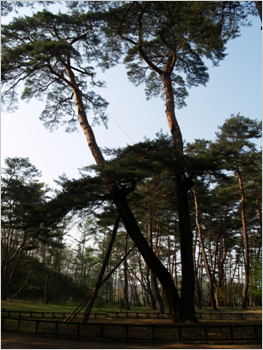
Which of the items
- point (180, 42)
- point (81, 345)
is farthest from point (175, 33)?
point (81, 345)

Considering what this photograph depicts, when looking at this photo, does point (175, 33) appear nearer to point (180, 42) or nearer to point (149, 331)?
point (180, 42)

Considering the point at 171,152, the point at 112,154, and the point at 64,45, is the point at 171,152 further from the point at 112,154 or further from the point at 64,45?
the point at 64,45

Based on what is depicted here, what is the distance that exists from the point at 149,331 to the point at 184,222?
4345mm

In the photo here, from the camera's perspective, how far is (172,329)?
281 inches

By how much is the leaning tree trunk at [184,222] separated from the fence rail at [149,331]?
212 cm

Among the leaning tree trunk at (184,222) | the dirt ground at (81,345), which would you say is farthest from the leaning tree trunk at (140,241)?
the dirt ground at (81,345)

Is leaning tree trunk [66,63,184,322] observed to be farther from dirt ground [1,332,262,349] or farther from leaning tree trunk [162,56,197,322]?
dirt ground [1,332,262,349]

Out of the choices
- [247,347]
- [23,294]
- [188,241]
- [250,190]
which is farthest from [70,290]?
[247,347]

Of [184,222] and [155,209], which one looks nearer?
[184,222]

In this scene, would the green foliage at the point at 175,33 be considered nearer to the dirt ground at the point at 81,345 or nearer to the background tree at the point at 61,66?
the background tree at the point at 61,66

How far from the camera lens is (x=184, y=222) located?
34.3 feet

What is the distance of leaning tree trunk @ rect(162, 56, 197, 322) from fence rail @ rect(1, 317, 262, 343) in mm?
2121

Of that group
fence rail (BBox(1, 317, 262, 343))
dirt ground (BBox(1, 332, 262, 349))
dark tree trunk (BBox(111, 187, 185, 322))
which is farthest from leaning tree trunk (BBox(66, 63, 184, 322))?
dirt ground (BBox(1, 332, 262, 349))

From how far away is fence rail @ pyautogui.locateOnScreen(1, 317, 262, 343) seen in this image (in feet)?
22.8
